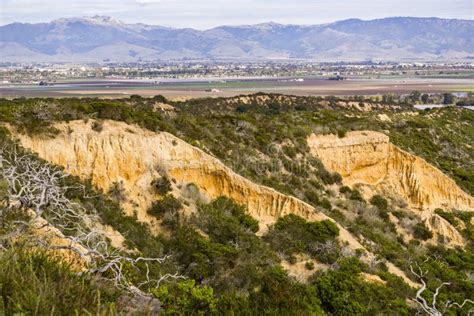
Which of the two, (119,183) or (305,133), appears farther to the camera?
(305,133)

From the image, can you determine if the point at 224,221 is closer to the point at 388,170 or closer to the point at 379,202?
the point at 379,202

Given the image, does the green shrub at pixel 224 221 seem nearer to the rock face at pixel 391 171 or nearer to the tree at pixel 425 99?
the rock face at pixel 391 171

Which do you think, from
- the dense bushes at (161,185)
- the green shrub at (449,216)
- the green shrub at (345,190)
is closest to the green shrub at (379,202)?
the green shrub at (345,190)

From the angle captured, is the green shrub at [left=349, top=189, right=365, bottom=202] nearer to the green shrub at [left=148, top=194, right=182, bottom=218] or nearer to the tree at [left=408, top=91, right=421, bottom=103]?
the green shrub at [left=148, top=194, right=182, bottom=218]

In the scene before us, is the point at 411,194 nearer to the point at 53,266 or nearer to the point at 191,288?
the point at 191,288

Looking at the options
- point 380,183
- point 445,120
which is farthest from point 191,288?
point 445,120

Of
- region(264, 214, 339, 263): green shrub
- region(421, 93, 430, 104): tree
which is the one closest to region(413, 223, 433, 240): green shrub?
region(264, 214, 339, 263): green shrub

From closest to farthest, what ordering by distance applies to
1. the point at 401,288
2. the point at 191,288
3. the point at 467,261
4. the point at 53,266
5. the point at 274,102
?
the point at 53,266
the point at 191,288
the point at 401,288
the point at 467,261
the point at 274,102
